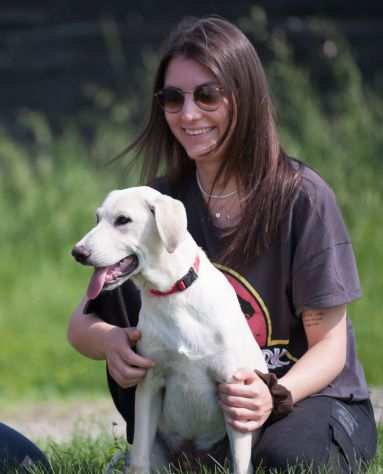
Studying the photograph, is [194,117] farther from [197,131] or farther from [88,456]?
[88,456]

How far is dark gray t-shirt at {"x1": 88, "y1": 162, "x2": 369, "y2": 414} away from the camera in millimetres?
3242

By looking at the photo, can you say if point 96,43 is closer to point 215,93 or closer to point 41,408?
point 41,408

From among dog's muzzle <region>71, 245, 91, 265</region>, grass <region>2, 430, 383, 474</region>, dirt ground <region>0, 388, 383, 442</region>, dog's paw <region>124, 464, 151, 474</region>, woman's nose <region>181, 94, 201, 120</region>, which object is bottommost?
dirt ground <region>0, 388, 383, 442</region>

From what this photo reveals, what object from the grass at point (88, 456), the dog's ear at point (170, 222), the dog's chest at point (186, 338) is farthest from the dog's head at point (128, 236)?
the grass at point (88, 456)

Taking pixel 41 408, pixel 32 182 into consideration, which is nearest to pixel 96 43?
pixel 32 182

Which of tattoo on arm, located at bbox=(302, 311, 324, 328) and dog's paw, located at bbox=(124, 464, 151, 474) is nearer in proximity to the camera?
dog's paw, located at bbox=(124, 464, 151, 474)

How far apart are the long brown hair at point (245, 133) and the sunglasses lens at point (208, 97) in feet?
0.11

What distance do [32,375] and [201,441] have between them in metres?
2.97

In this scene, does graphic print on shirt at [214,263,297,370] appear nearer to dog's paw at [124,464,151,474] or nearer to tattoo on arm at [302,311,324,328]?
tattoo on arm at [302,311,324,328]

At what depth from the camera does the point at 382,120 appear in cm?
775

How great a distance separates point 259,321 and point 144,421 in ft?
1.73

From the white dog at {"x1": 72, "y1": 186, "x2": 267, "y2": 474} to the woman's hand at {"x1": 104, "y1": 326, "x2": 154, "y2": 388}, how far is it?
29 mm

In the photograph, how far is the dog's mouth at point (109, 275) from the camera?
2.84 meters

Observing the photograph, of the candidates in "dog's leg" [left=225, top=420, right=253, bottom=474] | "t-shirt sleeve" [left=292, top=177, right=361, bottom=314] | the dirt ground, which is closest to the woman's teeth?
"t-shirt sleeve" [left=292, top=177, right=361, bottom=314]
